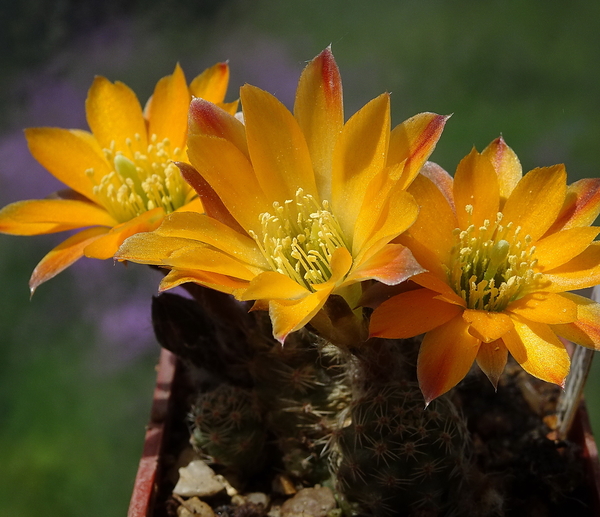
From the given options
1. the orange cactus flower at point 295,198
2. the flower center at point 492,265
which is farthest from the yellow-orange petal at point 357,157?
the flower center at point 492,265

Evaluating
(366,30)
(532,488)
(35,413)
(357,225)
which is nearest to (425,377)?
(357,225)

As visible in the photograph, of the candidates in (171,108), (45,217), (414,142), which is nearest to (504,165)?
(414,142)

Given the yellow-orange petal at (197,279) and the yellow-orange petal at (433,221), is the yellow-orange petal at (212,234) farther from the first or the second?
the yellow-orange petal at (433,221)

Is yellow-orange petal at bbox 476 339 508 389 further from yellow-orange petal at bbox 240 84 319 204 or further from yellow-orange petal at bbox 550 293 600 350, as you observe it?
yellow-orange petal at bbox 240 84 319 204

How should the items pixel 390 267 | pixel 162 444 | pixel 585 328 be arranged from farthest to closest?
pixel 162 444 < pixel 585 328 < pixel 390 267

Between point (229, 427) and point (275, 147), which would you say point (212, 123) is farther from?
point (229, 427)

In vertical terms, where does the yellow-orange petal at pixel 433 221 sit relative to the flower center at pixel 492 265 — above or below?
above
